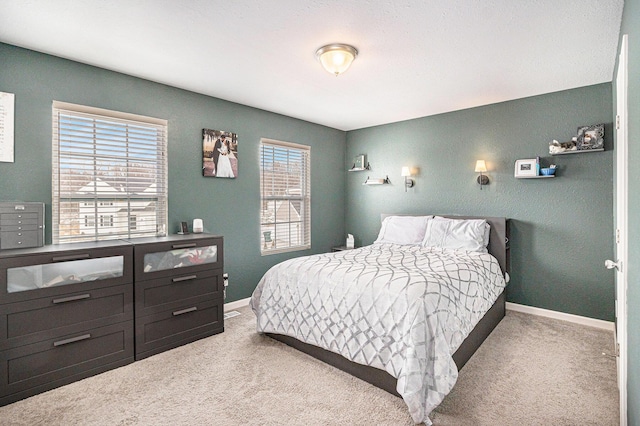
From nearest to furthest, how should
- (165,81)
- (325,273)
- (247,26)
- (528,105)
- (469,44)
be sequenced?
(247,26) → (469,44) → (325,273) → (165,81) → (528,105)

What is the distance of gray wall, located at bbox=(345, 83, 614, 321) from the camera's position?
3.44 meters

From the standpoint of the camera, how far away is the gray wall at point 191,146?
263 centimetres

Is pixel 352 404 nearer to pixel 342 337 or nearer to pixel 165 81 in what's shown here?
Answer: pixel 342 337

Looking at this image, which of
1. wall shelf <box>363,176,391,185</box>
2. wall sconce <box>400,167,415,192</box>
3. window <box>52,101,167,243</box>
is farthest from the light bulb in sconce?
window <box>52,101,167,243</box>

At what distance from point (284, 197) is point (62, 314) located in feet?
9.48

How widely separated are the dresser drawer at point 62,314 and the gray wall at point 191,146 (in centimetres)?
73

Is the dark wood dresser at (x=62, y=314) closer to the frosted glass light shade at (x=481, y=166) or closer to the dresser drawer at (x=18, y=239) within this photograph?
the dresser drawer at (x=18, y=239)

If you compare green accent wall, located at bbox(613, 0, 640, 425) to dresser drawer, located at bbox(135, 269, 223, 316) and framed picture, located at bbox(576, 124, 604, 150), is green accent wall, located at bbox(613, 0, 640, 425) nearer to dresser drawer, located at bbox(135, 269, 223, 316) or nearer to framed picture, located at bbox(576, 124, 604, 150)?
framed picture, located at bbox(576, 124, 604, 150)

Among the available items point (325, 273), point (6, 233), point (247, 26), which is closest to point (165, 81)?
point (247, 26)

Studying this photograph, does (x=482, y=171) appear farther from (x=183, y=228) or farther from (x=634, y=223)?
(x=183, y=228)

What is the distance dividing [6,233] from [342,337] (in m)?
2.60

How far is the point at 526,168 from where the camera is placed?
3.74 meters

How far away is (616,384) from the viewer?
235 cm

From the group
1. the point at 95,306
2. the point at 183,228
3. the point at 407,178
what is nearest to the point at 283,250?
the point at 183,228
